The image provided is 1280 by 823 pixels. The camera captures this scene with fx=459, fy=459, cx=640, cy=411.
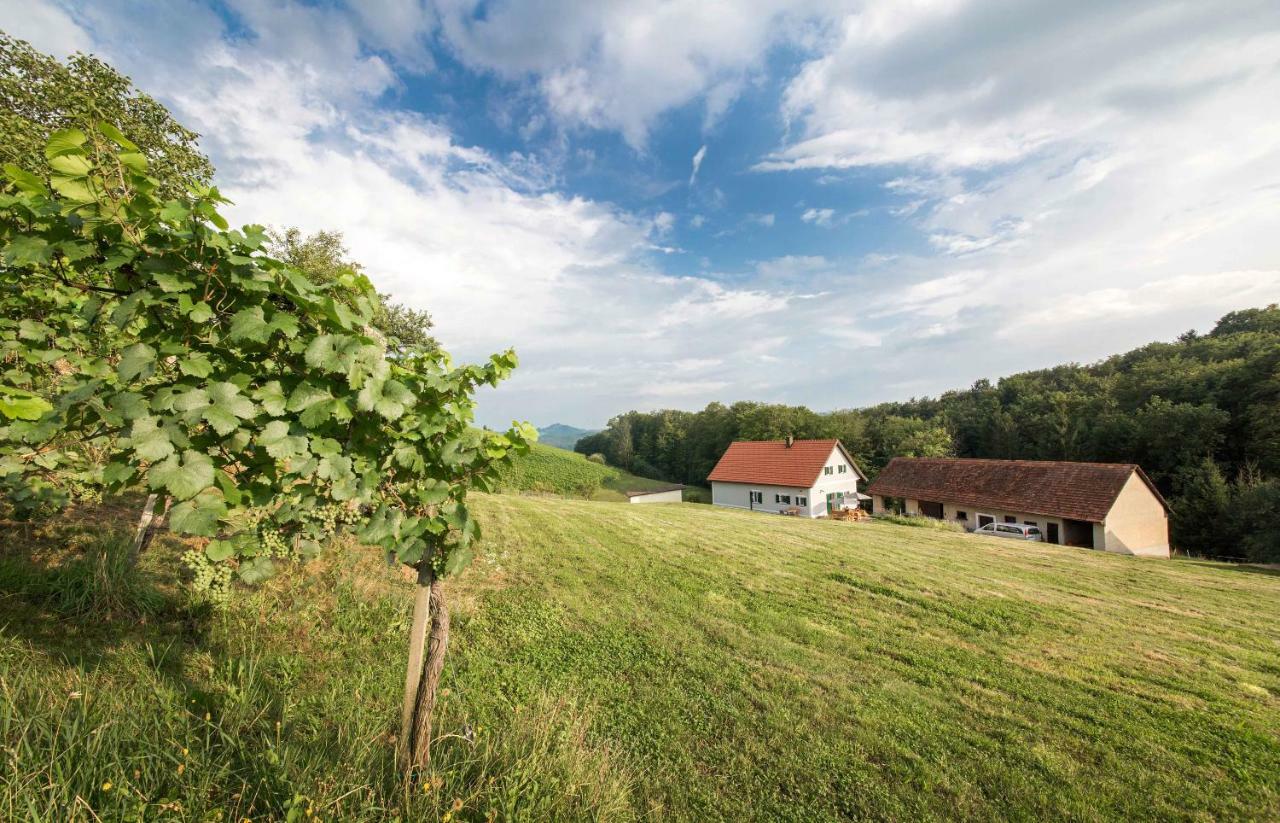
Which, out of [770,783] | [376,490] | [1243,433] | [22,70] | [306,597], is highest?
[22,70]

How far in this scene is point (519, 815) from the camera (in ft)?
7.92

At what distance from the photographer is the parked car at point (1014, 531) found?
84.0 ft

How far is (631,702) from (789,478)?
30.0 m

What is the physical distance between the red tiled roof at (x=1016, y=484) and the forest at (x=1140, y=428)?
239 inches

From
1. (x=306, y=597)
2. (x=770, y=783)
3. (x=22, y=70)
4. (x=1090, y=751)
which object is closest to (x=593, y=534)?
(x=306, y=597)

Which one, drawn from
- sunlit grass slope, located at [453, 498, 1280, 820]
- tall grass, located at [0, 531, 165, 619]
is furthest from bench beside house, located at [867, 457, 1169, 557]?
tall grass, located at [0, 531, 165, 619]

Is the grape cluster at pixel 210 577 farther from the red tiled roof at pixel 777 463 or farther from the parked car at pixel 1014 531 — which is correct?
the parked car at pixel 1014 531

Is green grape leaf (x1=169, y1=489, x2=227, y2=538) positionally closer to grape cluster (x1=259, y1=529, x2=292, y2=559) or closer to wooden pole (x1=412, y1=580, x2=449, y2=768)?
grape cluster (x1=259, y1=529, x2=292, y2=559)

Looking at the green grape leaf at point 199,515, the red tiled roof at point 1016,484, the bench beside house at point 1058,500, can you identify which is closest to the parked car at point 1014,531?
the bench beside house at point 1058,500

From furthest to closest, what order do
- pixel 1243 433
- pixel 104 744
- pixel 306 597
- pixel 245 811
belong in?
pixel 1243 433 < pixel 306 597 < pixel 104 744 < pixel 245 811

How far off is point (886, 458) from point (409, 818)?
195 feet

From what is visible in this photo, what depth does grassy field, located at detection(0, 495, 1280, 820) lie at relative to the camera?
2.54 meters

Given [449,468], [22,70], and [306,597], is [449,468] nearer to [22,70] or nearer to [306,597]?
[306,597]

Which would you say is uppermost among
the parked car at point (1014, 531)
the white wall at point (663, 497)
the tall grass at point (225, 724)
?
the tall grass at point (225, 724)
